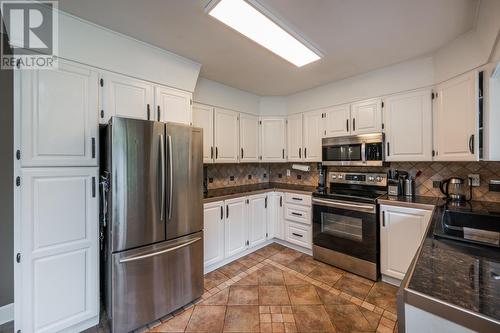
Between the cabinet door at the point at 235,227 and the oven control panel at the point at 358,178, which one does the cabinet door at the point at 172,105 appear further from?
the oven control panel at the point at 358,178

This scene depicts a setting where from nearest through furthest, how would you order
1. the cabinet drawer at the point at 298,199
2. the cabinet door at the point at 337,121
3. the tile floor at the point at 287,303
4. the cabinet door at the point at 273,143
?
1. the tile floor at the point at 287,303
2. the cabinet door at the point at 337,121
3. the cabinet drawer at the point at 298,199
4. the cabinet door at the point at 273,143

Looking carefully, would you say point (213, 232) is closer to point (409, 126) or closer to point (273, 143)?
point (273, 143)

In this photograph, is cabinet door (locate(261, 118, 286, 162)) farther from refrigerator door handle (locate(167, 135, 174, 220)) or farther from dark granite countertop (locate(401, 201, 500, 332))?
dark granite countertop (locate(401, 201, 500, 332))

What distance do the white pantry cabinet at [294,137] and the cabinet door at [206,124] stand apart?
138cm

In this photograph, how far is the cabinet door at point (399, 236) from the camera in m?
2.11

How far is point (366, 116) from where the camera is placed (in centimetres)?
273

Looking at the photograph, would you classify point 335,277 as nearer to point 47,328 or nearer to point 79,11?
point 47,328

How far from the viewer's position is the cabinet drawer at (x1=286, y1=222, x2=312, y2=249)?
305cm

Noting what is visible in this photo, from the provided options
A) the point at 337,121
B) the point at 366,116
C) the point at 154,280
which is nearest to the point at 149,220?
the point at 154,280

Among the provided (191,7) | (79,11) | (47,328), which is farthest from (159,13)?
(47,328)

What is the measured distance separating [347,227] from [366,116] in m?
1.46

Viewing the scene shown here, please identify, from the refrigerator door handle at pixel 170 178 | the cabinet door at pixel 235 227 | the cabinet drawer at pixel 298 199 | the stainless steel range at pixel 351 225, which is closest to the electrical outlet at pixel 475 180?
the stainless steel range at pixel 351 225

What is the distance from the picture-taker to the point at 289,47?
2.04 meters

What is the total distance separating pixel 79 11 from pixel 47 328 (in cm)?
240
